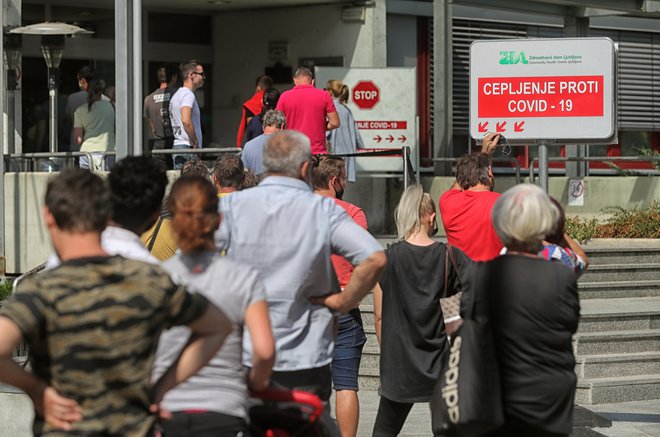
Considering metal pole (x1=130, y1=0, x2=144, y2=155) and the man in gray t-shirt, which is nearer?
the man in gray t-shirt

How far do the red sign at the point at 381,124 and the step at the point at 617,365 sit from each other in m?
6.48

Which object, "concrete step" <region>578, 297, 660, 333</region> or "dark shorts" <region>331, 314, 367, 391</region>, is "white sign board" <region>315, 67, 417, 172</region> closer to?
"concrete step" <region>578, 297, 660, 333</region>

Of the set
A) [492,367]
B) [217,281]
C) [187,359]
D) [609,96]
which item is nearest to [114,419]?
[187,359]

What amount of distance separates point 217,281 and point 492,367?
1.23 meters

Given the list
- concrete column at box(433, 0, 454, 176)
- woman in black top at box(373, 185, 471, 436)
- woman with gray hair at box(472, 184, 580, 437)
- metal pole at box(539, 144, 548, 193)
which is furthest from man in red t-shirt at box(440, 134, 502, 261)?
concrete column at box(433, 0, 454, 176)

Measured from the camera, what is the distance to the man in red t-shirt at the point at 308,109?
12.1 metres

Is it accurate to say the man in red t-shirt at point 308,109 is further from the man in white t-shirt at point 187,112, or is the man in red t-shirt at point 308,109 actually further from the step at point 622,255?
the step at point 622,255

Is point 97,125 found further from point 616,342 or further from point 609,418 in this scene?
point 609,418

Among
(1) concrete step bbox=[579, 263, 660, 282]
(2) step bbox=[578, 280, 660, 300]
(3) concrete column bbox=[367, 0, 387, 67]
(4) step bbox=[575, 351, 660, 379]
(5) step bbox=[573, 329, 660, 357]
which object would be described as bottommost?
(4) step bbox=[575, 351, 660, 379]

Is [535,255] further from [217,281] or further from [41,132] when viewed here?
[41,132]

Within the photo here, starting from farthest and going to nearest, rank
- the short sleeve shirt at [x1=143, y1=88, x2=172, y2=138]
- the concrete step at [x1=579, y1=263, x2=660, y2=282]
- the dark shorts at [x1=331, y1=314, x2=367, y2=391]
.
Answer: the short sleeve shirt at [x1=143, y1=88, x2=172, y2=138] < the concrete step at [x1=579, y1=263, x2=660, y2=282] < the dark shorts at [x1=331, y1=314, x2=367, y2=391]

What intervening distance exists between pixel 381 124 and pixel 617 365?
6.77m

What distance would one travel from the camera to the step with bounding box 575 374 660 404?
1028 cm

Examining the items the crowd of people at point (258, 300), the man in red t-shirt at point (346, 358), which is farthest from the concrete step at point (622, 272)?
the man in red t-shirt at point (346, 358)
